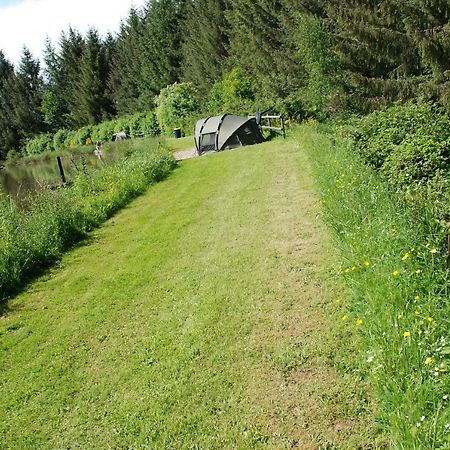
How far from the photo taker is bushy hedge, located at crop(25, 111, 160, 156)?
38.8 m

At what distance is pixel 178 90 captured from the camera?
35594 mm

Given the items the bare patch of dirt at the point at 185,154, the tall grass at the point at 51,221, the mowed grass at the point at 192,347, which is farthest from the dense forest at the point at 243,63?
the mowed grass at the point at 192,347

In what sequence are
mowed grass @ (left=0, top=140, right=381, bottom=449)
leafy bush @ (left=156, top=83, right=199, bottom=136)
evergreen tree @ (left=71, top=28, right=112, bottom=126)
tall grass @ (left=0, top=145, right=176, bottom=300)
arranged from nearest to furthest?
mowed grass @ (left=0, top=140, right=381, bottom=449) < tall grass @ (left=0, top=145, right=176, bottom=300) < leafy bush @ (left=156, top=83, right=199, bottom=136) < evergreen tree @ (left=71, top=28, right=112, bottom=126)

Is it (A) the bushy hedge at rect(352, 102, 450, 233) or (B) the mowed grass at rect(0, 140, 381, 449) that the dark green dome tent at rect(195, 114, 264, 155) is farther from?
(B) the mowed grass at rect(0, 140, 381, 449)

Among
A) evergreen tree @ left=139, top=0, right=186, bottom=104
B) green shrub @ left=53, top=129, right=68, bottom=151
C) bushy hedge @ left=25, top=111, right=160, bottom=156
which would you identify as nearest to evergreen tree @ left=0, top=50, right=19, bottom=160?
bushy hedge @ left=25, top=111, right=160, bottom=156

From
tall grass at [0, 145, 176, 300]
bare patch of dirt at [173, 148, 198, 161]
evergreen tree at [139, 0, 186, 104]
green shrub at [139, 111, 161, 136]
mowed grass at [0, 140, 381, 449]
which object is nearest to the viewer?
mowed grass at [0, 140, 381, 449]

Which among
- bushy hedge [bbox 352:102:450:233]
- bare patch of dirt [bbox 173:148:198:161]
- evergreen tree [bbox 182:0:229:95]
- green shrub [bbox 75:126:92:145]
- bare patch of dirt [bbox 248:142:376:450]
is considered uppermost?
evergreen tree [bbox 182:0:229:95]

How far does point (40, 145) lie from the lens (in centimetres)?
5172

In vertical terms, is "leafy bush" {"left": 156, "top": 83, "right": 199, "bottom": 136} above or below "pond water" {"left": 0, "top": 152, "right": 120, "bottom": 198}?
above

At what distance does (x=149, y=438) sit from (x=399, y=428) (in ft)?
5.77

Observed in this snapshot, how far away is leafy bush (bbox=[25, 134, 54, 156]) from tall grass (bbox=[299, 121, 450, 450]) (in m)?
51.7

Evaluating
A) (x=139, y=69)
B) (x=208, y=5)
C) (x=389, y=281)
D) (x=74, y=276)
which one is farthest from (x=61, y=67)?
(x=389, y=281)

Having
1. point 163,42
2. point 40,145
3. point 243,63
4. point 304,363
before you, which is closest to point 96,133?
point 40,145

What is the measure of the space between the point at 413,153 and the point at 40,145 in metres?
51.7
